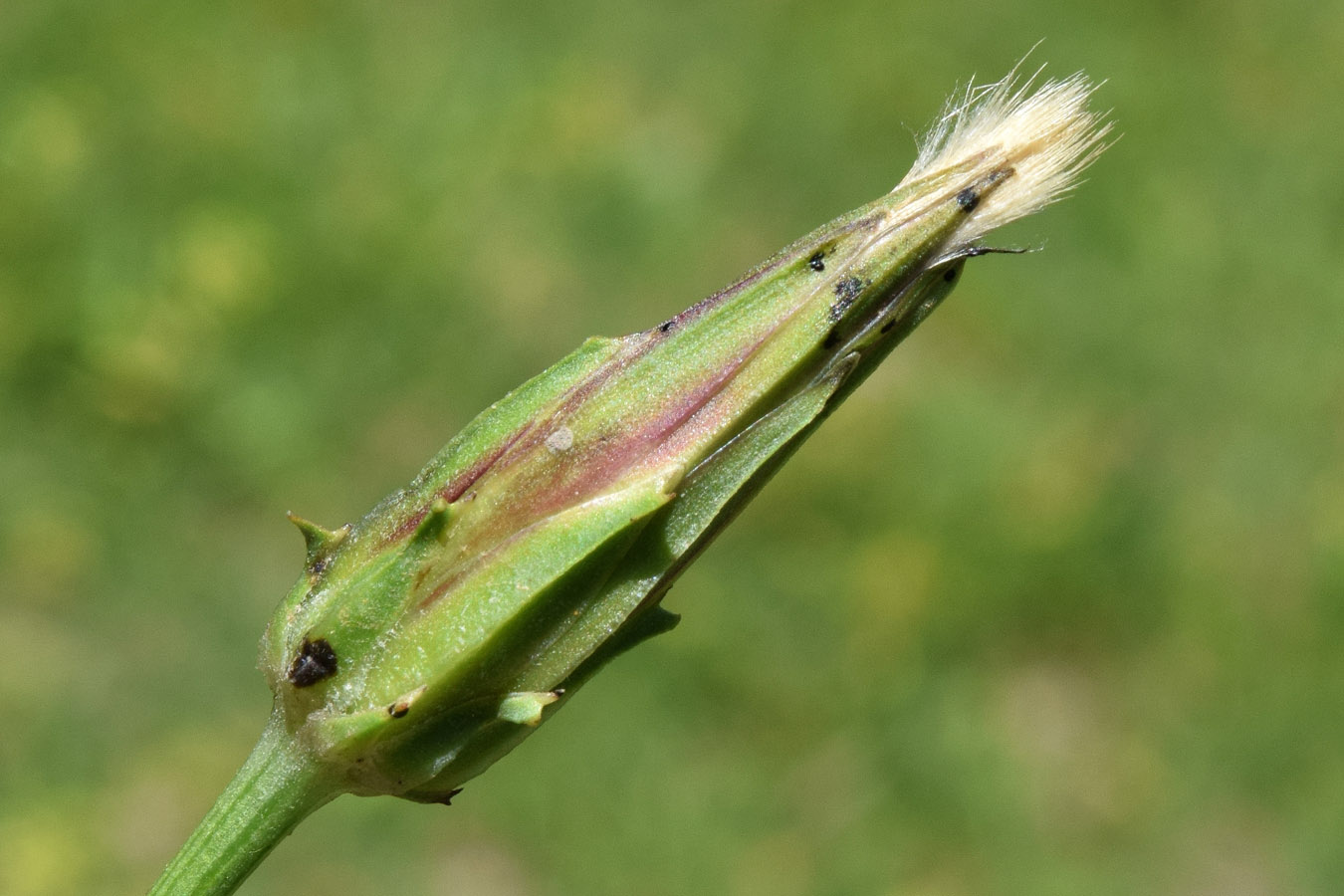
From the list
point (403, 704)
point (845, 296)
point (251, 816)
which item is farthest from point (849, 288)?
point (251, 816)

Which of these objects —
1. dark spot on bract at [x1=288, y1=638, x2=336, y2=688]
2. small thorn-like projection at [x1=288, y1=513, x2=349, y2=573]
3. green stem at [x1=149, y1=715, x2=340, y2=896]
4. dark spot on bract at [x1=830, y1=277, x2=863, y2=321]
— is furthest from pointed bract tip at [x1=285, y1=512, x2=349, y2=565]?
dark spot on bract at [x1=830, y1=277, x2=863, y2=321]

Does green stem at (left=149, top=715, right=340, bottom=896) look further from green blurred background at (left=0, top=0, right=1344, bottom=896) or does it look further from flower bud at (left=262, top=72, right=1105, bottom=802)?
green blurred background at (left=0, top=0, right=1344, bottom=896)

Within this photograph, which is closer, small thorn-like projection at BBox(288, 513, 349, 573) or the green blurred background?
small thorn-like projection at BBox(288, 513, 349, 573)

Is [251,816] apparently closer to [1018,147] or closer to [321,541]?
[321,541]

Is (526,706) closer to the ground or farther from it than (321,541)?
closer to the ground

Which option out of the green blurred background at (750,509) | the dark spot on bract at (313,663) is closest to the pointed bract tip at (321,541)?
the dark spot on bract at (313,663)
